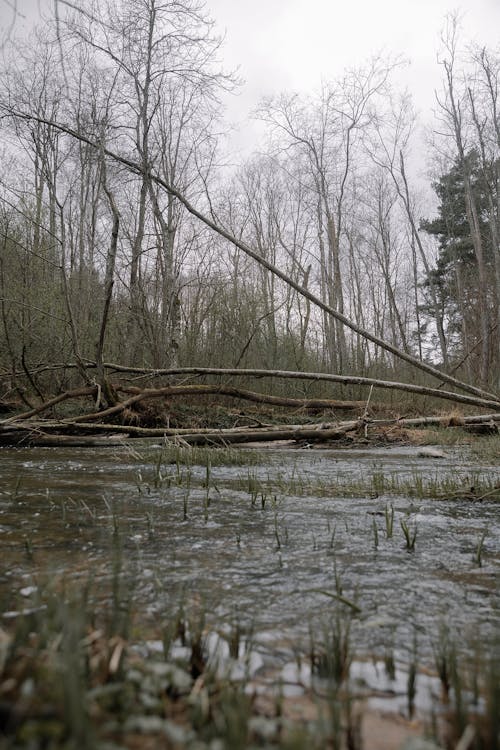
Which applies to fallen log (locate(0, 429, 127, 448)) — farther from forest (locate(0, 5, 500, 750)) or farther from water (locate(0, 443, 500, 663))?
water (locate(0, 443, 500, 663))

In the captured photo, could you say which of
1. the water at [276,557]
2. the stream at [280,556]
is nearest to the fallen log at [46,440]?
the stream at [280,556]

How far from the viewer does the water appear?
167cm

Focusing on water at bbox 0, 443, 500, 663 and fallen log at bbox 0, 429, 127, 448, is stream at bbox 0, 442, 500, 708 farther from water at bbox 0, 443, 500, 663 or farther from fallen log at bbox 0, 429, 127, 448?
fallen log at bbox 0, 429, 127, 448

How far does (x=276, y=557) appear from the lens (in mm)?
2357

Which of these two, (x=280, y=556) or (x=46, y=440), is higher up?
(x=46, y=440)

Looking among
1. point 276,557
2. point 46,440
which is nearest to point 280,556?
point 276,557

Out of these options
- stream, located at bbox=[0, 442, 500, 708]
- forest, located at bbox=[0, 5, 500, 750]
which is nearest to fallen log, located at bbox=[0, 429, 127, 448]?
forest, located at bbox=[0, 5, 500, 750]

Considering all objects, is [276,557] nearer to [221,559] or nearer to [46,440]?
[221,559]

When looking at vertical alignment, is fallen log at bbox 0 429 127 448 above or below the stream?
above

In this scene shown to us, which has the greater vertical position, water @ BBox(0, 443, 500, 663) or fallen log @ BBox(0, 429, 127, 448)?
fallen log @ BBox(0, 429, 127, 448)

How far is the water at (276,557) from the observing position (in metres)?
1.67

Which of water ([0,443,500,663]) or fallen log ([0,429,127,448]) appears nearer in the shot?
water ([0,443,500,663])

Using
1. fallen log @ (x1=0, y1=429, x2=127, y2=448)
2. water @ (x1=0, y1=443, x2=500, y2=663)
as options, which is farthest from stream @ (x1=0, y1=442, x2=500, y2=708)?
fallen log @ (x1=0, y1=429, x2=127, y2=448)

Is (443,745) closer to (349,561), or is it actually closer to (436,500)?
(349,561)
